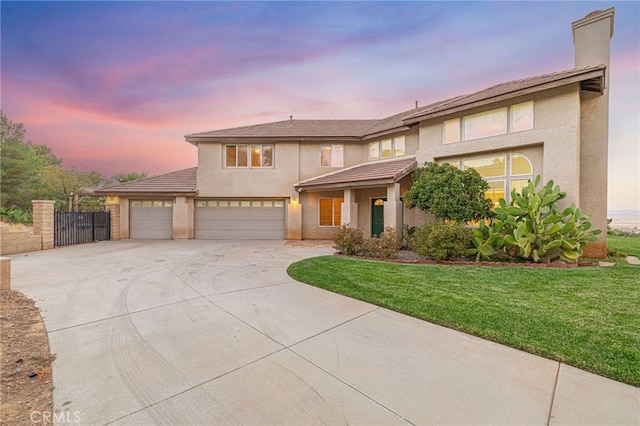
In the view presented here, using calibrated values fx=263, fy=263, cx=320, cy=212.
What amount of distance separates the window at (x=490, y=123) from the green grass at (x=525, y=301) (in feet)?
17.4

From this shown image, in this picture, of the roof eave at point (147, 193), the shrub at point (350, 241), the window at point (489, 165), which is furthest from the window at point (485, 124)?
the roof eave at point (147, 193)

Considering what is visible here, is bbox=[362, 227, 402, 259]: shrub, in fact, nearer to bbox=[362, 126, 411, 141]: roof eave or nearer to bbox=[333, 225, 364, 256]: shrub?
bbox=[333, 225, 364, 256]: shrub

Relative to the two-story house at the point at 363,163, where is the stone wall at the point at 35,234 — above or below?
below

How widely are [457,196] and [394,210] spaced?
251cm

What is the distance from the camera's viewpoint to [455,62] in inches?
578

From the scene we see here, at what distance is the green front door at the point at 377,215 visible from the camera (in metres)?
14.3

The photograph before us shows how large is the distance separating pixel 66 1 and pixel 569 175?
717 inches

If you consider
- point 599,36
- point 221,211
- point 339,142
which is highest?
point 599,36

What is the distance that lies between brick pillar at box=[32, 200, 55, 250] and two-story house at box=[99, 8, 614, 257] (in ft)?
12.5

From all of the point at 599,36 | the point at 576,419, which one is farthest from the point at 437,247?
the point at 599,36

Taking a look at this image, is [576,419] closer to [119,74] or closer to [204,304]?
[204,304]

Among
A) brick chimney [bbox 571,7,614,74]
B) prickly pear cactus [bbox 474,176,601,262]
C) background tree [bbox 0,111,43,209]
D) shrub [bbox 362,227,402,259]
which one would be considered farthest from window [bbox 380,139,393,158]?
background tree [bbox 0,111,43,209]

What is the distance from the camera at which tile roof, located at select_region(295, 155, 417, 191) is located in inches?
437

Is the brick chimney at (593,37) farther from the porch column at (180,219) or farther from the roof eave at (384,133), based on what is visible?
the porch column at (180,219)
